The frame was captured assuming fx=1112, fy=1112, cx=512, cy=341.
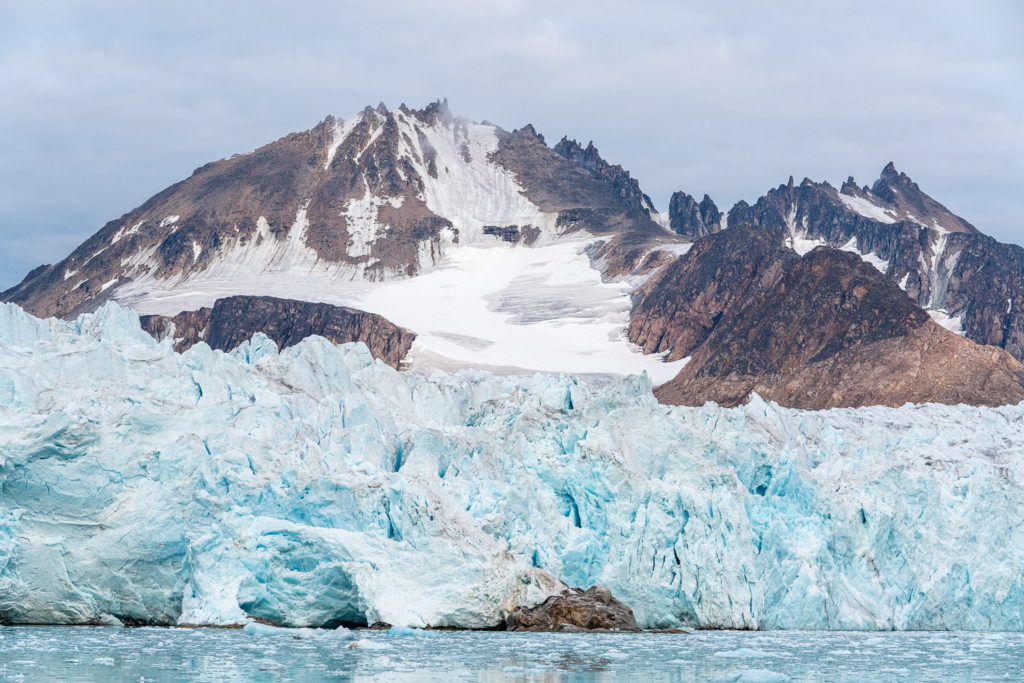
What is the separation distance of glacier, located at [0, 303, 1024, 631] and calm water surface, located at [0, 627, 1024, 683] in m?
1.50

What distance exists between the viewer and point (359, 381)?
1839 inches

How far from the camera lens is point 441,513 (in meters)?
29.0

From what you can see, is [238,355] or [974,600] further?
[238,355]

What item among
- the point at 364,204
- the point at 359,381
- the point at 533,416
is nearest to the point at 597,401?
the point at 533,416

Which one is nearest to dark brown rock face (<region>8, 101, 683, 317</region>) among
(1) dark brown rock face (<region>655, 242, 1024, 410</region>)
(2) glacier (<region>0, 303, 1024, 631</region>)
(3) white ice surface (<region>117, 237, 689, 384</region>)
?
(3) white ice surface (<region>117, 237, 689, 384</region>)

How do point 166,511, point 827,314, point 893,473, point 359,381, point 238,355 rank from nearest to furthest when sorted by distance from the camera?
point 166,511
point 893,473
point 359,381
point 238,355
point 827,314

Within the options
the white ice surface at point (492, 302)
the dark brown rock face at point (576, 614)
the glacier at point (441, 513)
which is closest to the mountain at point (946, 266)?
the white ice surface at point (492, 302)

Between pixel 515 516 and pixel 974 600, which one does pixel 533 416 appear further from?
pixel 974 600

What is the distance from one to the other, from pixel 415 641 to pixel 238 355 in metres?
31.4

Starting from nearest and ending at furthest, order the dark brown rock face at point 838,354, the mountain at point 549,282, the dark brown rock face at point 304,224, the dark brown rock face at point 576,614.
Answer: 1. the dark brown rock face at point 576,614
2. the dark brown rock face at point 838,354
3. the mountain at point 549,282
4. the dark brown rock face at point 304,224

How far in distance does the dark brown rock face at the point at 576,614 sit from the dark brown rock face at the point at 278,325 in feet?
304

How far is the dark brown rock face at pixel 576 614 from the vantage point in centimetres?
2788

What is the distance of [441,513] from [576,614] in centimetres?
432

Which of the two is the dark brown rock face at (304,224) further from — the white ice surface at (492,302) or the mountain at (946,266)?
the mountain at (946,266)
